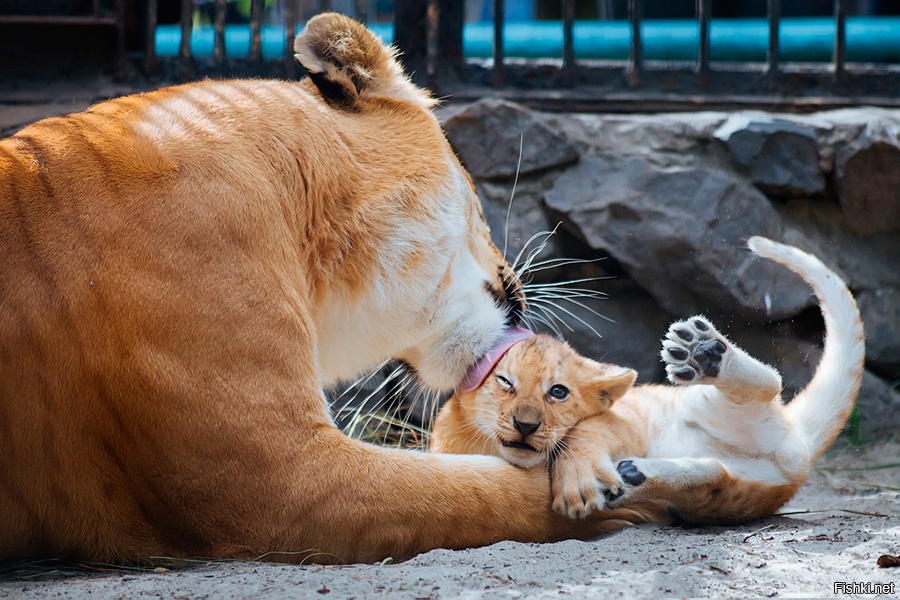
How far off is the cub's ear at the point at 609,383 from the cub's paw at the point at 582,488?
0.33 m

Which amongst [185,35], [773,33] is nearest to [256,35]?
[185,35]

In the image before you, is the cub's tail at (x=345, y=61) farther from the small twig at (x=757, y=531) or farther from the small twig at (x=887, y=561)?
the small twig at (x=887, y=561)

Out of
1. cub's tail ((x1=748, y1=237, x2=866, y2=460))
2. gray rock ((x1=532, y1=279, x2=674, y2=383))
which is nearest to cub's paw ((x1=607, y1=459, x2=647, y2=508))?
cub's tail ((x1=748, y1=237, x2=866, y2=460))

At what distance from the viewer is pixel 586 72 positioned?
16.6ft

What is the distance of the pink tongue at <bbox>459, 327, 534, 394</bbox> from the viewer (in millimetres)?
3201

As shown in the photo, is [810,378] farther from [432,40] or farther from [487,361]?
[432,40]

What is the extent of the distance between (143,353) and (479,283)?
1127 millimetres

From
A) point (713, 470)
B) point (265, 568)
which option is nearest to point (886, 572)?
point (713, 470)

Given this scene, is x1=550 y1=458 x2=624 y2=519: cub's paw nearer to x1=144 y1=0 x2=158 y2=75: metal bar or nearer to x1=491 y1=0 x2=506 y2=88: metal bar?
x1=491 y1=0 x2=506 y2=88: metal bar

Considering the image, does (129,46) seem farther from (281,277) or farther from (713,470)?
(713,470)

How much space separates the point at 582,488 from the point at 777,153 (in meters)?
2.57

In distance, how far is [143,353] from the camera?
2.54 m

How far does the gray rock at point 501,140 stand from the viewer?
472 centimetres

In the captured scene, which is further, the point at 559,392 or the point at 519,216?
the point at 519,216
